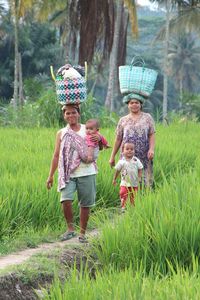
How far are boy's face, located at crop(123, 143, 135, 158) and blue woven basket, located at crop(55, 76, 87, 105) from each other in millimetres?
860

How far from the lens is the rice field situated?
320cm

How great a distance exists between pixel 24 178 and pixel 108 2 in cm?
1068

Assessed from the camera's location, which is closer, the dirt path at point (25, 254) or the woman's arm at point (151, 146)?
the dirt path at point (25, 254)

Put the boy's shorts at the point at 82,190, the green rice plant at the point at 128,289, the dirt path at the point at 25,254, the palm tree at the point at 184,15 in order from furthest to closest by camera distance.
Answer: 1. the palm tree at the point at 184,15
2. the boy's shorts at the point at 82,190
3. the dirt path at the point at 25,254
4. the green rice plant at the point at 128,289

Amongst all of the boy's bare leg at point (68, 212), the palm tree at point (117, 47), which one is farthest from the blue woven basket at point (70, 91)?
the palm tree at point (117, 47)

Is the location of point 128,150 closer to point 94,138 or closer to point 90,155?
point 94,138

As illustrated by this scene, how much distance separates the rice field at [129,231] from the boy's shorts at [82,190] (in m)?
0.14

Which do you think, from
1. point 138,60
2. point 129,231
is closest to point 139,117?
point 138,60

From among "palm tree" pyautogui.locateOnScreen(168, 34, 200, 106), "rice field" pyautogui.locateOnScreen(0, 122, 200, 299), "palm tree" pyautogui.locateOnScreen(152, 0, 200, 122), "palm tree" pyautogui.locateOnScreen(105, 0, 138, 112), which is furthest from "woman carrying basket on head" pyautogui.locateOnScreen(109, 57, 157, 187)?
"palm tree" pyautogui.locateOnScreen(168, 34, 200, 106)

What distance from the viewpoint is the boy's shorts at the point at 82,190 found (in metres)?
5.04

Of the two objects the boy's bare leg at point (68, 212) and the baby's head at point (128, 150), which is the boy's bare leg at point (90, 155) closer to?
the boy's bare leg at point (68, 212)

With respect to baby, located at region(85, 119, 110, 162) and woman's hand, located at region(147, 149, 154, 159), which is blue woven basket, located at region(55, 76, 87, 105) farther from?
woman's hand, located at region(147, 149, 154, 159)

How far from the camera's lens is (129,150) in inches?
232

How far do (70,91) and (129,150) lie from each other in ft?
3.23
